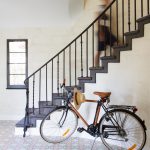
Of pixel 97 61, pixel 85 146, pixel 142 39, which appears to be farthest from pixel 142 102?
pixel 97 61

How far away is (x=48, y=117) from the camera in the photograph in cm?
368

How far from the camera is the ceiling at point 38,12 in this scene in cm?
467

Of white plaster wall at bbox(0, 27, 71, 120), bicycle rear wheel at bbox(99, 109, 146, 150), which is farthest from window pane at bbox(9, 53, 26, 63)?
bicycle rear wheel at bbox(99, 109, 146, 150)

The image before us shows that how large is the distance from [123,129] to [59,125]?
1.08 m

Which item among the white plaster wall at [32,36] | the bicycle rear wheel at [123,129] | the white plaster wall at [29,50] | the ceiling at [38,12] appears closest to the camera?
the bicycle rear wheel at [123,129]

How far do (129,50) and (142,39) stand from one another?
25 cm

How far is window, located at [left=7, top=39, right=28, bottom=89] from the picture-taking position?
5.48 m

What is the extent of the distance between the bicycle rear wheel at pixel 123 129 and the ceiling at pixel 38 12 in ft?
8.76

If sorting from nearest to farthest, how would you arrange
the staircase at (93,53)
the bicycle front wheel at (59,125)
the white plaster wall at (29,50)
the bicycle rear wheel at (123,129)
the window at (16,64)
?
the bicycle rear wheel at (123,129) → the staircase at (93,53) → the bicycle front wheel at (59,125) → the white plaster wall at (29,50) → the window at (16,64)

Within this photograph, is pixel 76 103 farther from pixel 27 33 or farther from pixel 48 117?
pixel 27 33

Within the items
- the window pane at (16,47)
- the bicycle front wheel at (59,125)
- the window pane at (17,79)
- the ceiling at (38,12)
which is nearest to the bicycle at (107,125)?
the bicycle front wheel at (59,125)

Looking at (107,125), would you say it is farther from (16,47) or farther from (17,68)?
(16,47)

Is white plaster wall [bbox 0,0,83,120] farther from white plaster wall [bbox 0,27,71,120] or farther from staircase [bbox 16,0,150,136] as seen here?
staircase [bbox 16,0,150,136]

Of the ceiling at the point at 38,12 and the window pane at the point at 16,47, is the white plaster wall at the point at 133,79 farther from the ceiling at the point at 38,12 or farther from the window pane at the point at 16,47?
the window pane at the point at 16,47
